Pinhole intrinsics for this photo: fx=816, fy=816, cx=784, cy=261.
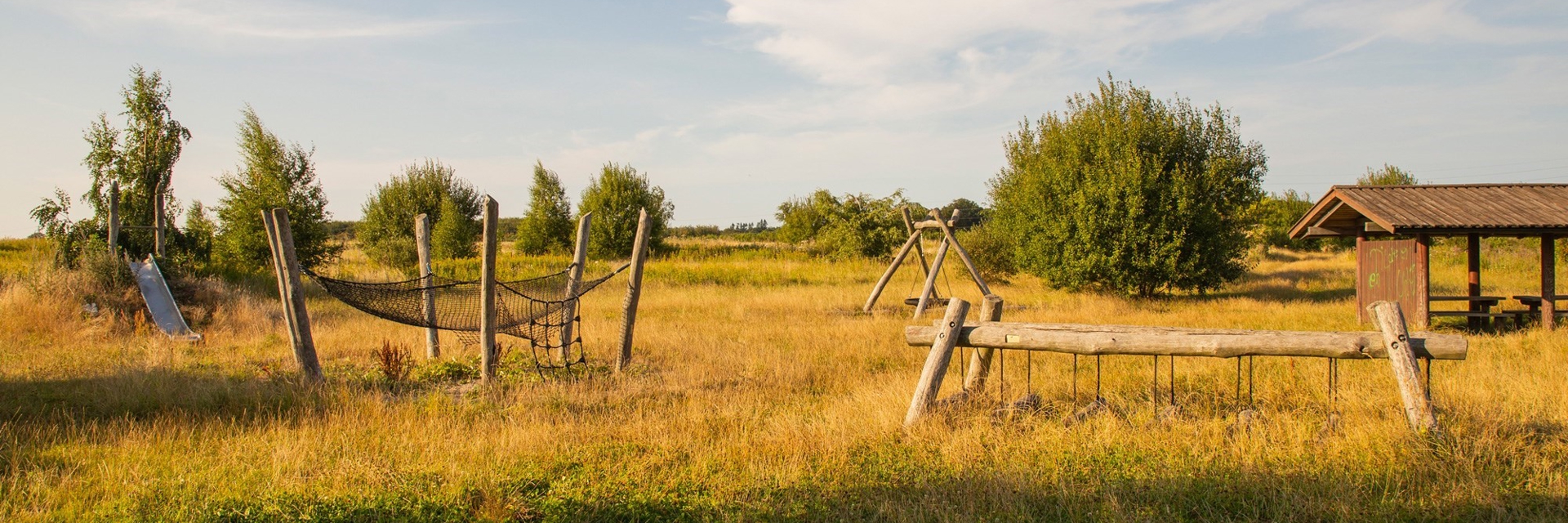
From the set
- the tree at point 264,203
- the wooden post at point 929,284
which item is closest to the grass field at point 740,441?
the wooden post at point 929,284

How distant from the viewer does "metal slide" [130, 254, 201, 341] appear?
448 inches

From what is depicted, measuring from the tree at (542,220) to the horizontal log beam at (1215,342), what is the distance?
32487 millimetres

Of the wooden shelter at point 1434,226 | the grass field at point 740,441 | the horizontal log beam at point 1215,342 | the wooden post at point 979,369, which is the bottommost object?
the grass field at point 740,441

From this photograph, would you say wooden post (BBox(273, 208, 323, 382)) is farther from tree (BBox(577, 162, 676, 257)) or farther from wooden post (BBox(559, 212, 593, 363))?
tree (BBox(577, 162, 676, 257))

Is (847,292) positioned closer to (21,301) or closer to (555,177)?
(21,301)

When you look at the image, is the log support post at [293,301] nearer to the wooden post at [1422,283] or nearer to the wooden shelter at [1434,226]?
the wooden shelter at [1434,226]

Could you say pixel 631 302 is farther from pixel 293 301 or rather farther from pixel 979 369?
pixel 979 369

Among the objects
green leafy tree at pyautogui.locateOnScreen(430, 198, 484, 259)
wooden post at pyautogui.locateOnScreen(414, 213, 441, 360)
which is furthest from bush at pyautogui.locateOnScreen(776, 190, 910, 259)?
wooden post at pyautogui.locateOnScreen(414, 213, 441, 360)

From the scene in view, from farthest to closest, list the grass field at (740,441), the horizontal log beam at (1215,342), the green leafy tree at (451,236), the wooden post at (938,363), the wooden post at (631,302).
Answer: the green leafy tree at (451,236), the wooden post at (631,302), the wooden post at (938,363), the horizontal log beam at (1215,342), the grass field at (740,441)

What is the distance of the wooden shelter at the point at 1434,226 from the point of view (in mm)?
11211

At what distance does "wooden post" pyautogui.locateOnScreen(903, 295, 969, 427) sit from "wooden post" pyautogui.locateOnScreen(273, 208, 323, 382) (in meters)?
5.54

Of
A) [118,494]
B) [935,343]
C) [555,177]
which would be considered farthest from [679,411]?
[555,177]

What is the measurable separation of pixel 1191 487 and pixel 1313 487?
64 centimetres

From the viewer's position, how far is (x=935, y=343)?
19.4ft
